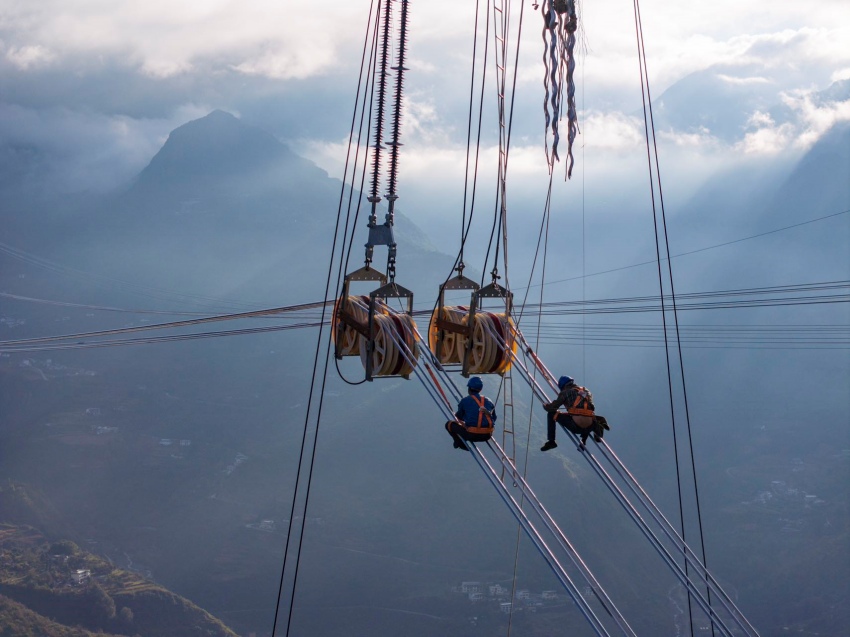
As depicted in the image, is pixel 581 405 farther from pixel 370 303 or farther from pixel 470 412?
pixel 370 303

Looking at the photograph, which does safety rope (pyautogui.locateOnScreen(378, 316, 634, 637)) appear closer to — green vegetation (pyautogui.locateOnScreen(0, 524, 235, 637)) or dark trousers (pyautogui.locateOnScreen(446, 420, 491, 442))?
dark trousers (pyautogui.locateOnScreen(446, 420, 491, 442))

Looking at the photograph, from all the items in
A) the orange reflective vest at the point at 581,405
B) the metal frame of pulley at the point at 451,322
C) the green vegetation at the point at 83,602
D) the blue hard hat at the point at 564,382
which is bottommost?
the green vegetation at the point at 83,602

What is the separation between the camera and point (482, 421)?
12367 mm

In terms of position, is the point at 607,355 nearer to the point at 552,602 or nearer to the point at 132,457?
the point at 552,602

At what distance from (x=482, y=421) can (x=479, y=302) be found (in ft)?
6.52

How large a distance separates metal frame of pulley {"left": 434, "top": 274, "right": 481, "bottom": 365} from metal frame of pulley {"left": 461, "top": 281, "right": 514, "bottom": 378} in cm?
6

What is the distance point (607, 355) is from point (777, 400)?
3520cm

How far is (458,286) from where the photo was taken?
44.7 feet

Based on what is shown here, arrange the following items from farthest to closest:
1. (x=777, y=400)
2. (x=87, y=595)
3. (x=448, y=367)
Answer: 1. (x=777, y=400)
2. (x=87, y=595)
3. (x=448, y=367)

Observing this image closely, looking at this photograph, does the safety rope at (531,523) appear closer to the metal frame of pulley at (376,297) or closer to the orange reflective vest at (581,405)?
the metal frame of pulley at (376,297)

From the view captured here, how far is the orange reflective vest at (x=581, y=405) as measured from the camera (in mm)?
12148

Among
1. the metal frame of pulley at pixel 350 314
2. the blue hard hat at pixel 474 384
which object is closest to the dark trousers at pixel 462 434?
the blue hard hat at pixel 474 384

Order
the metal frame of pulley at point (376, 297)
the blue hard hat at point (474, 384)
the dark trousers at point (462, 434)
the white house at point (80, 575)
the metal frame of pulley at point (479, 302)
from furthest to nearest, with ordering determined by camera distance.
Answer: the white house at point (80, 575) < the metal frame of pulley at point (376, 297) < the metal frame of pulley at point (479, 302) < the blue hard hat at point (474, 384) < the dark trousers at point (462, 434)

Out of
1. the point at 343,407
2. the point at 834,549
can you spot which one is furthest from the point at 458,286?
the point at 343,407
